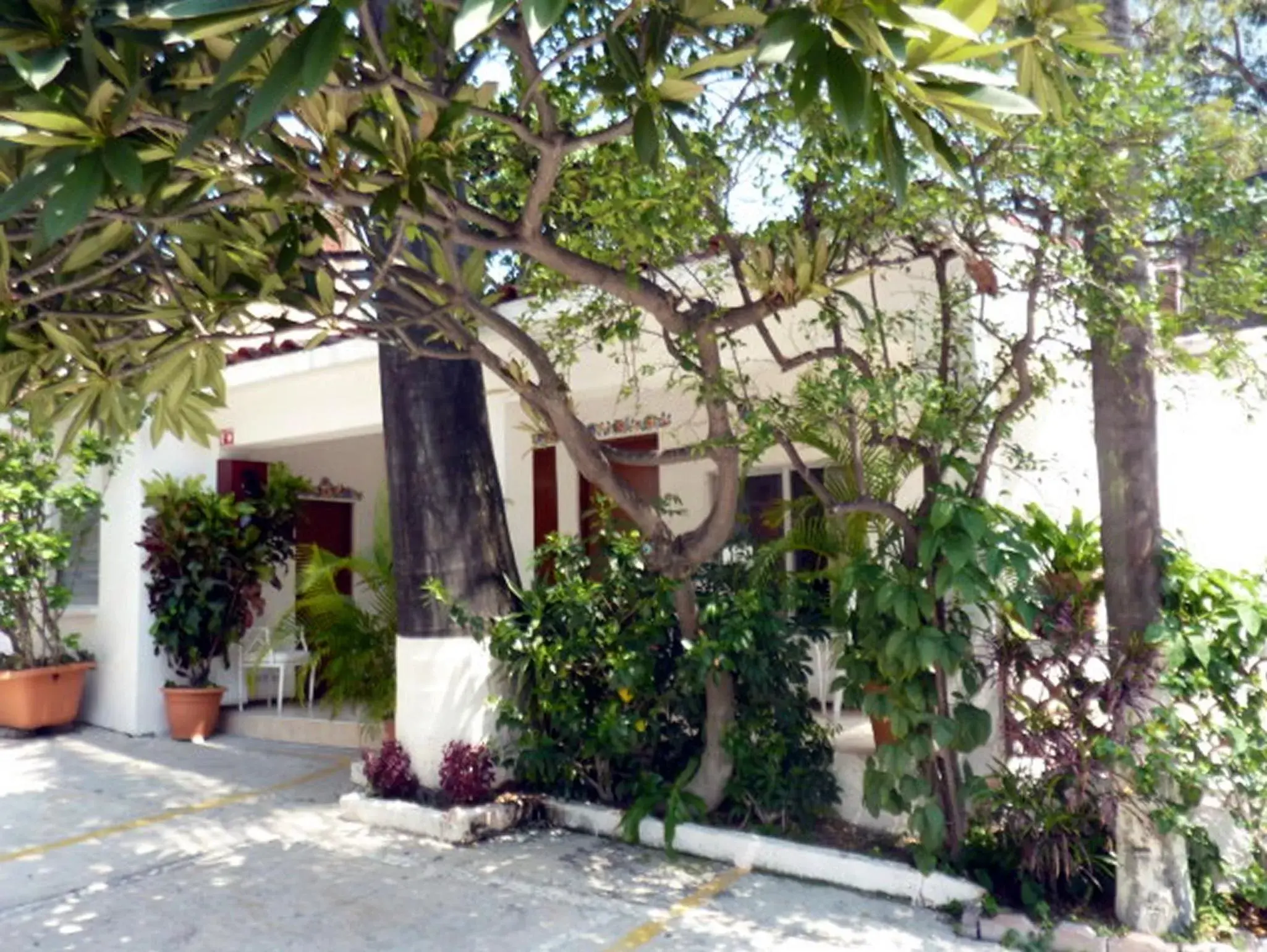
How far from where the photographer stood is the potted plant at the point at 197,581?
10.0m

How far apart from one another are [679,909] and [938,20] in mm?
4181

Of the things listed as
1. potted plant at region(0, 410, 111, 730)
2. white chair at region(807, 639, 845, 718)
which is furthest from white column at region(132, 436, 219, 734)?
white chair at region(807, 639, 845, 718)

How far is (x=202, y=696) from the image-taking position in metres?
10.1

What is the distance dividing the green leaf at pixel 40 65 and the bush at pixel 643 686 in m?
4.02

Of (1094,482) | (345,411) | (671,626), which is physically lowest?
(671,626)

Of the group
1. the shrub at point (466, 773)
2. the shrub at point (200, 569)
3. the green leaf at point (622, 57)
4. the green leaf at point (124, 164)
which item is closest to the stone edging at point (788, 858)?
the shrub at point (466, 773)

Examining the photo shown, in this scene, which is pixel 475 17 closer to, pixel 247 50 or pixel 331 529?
pixel 247 50

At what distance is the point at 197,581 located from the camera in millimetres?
10016

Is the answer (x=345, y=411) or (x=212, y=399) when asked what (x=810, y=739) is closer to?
(x=212, y=399)

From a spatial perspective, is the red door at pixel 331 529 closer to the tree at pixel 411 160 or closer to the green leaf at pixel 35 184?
the tree at pixel 411 160

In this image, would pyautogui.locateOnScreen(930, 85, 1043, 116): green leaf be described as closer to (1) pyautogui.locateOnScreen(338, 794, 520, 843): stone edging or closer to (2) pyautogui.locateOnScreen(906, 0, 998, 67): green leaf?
(2) pyautogui.locateOnScreen(906, 0, 998, 67): green leaf

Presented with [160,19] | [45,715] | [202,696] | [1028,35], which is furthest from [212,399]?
[45,715]

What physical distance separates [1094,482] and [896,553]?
230 cm

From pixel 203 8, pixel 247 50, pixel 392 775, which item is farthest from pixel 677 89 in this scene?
pixel 392 775
